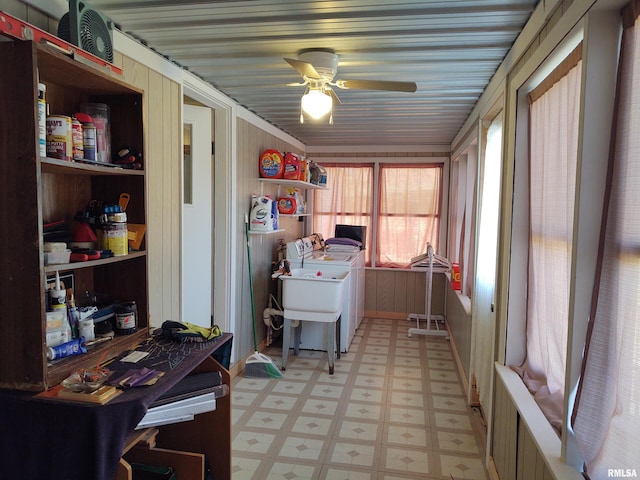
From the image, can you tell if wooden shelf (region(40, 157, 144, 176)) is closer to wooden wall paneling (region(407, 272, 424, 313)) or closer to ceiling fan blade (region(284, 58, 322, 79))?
ceiling fan blade (region(284, 58, 322, 79))

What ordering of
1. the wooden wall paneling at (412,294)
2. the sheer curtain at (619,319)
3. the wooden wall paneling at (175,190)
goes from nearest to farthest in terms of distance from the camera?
the sheer curtain at (619,319) → the wooden wall paneling at (175,190) → the wooden wall paneling at (412,294)

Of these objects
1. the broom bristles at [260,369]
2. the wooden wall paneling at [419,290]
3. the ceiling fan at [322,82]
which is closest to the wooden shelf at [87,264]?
the ceiling fan at [322,82]

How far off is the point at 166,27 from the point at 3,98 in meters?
1.08

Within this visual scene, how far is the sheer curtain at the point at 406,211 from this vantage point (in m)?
5.83

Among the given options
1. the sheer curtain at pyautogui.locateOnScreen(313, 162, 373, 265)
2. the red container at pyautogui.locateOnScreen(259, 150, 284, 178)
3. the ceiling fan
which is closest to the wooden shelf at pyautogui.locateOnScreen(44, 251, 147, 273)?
the ceiling fan

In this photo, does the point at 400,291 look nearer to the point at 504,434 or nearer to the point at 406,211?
the point at 406,211

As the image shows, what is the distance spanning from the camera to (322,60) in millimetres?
2391

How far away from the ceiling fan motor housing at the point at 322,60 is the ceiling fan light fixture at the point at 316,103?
0.11 m

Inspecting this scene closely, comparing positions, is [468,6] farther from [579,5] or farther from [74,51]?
[74,51]

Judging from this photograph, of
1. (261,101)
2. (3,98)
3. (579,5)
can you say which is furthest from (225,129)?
(579,5)

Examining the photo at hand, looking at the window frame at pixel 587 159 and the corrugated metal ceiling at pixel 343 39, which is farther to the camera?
the corrugated metal ceiling at pixel 343 39

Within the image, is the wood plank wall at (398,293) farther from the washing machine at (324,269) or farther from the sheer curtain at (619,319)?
the sheer curtain at (619,319)

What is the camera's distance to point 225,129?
11.7 ft

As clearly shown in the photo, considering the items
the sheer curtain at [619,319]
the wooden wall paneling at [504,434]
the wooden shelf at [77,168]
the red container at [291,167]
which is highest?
the red container at [291,167]
